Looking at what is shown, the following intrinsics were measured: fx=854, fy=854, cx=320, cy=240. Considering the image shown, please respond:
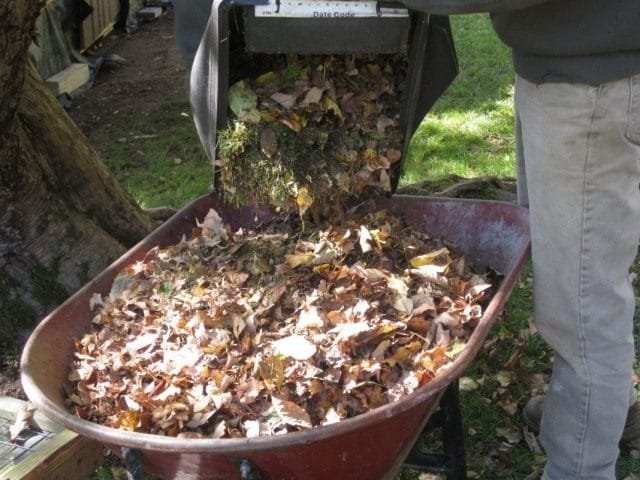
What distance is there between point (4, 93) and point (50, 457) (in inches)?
53.7

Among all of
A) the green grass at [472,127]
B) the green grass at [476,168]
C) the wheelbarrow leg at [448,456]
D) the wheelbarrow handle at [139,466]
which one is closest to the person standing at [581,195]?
the wheelbarrow leg at [448,456]

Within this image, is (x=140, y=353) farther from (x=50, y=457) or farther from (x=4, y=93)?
(x=4, y=93)

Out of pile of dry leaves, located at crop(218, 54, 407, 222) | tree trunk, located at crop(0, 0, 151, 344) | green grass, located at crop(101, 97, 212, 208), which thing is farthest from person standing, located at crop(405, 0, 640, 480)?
green grass, located at crop(101, 97, 212, 208)

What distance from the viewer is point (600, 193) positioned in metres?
2.38

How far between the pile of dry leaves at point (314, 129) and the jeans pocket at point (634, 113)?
79cm

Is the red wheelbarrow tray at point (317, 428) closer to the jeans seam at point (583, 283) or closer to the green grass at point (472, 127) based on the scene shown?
the jeans seam at point (583, 283)

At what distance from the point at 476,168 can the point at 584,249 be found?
3.20 metres

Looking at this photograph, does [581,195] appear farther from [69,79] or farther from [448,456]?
[69,79]

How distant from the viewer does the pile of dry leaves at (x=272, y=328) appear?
2.25 metres

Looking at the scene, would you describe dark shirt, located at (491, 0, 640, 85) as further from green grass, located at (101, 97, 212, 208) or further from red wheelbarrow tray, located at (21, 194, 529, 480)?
green grass, located at (101, 97, 212, 208)

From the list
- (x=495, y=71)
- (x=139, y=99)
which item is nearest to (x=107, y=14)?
(x=139, y=99)

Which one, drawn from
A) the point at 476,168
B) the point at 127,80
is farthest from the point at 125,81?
the point at 476,168

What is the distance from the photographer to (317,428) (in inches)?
76.2

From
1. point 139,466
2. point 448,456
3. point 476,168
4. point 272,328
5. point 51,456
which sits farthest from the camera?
point 476,168
